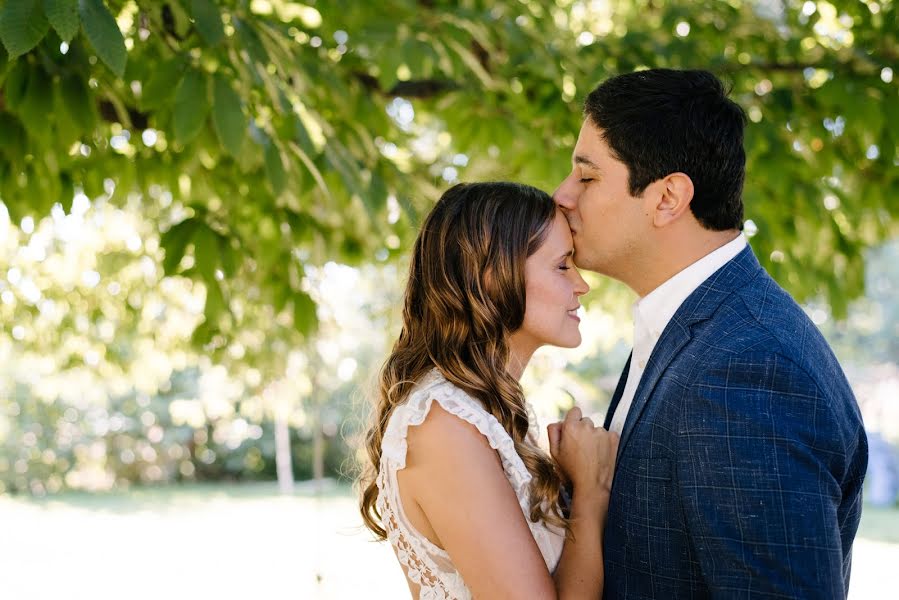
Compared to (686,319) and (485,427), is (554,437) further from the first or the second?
(686,319)

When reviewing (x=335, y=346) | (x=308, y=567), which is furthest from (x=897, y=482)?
(x=335, y=346)

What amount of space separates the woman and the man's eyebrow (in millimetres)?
117

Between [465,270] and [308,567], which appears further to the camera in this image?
[308,567]

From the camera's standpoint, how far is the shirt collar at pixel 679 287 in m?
2.02

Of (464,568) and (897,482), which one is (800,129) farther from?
(897,482)

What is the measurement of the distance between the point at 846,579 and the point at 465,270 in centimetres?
104

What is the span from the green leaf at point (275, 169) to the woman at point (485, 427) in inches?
17.4

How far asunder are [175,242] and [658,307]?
65.1 inches

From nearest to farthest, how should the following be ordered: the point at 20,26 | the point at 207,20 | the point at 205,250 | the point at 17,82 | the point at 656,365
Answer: the point at 20,26 < the point at 656,365 < the point at 207,20 < the point at 17,82 < the point at 205,250

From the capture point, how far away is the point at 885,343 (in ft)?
74.5

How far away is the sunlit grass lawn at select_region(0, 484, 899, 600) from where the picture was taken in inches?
396

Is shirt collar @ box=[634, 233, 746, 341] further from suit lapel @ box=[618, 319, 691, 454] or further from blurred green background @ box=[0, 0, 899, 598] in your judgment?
blurred green background @ box=[0, 0, 899, 598]

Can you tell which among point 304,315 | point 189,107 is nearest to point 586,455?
point 189,107

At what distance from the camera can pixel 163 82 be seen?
241 cm
